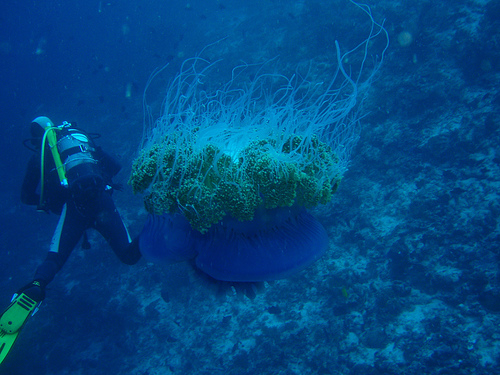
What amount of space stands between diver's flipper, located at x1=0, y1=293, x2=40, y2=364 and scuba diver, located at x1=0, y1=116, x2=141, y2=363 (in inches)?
8.1

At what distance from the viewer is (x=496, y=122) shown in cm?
655

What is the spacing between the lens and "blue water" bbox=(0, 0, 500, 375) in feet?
16.0

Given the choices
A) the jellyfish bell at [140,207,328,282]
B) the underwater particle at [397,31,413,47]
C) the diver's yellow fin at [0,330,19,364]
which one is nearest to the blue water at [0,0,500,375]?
the underwater particle at [397,31,413,47]

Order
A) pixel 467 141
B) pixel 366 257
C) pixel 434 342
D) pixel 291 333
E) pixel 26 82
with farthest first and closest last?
pixel 26 82 < pixel 467 141 < pixel 366 257 < pixel 291 333 < pixel 434 342

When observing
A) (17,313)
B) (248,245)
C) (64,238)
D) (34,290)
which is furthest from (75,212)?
(248,245)

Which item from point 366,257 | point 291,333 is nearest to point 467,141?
point 366,257

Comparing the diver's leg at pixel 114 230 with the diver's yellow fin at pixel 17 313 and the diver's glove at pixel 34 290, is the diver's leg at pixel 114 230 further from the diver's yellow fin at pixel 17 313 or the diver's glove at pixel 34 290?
the diver's yellow fin at pixel 17 313

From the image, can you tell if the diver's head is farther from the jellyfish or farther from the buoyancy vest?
the jellyfish

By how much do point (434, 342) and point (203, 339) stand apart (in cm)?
461

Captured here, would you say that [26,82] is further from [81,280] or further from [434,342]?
[434,342]

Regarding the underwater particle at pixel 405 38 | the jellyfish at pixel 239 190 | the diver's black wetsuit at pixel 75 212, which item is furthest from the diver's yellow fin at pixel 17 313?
the underwater particle at pixel 405 38

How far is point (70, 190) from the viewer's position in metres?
5.35

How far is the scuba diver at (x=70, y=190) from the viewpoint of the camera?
529 centimetres

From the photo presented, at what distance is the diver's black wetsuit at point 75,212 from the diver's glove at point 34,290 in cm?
45
